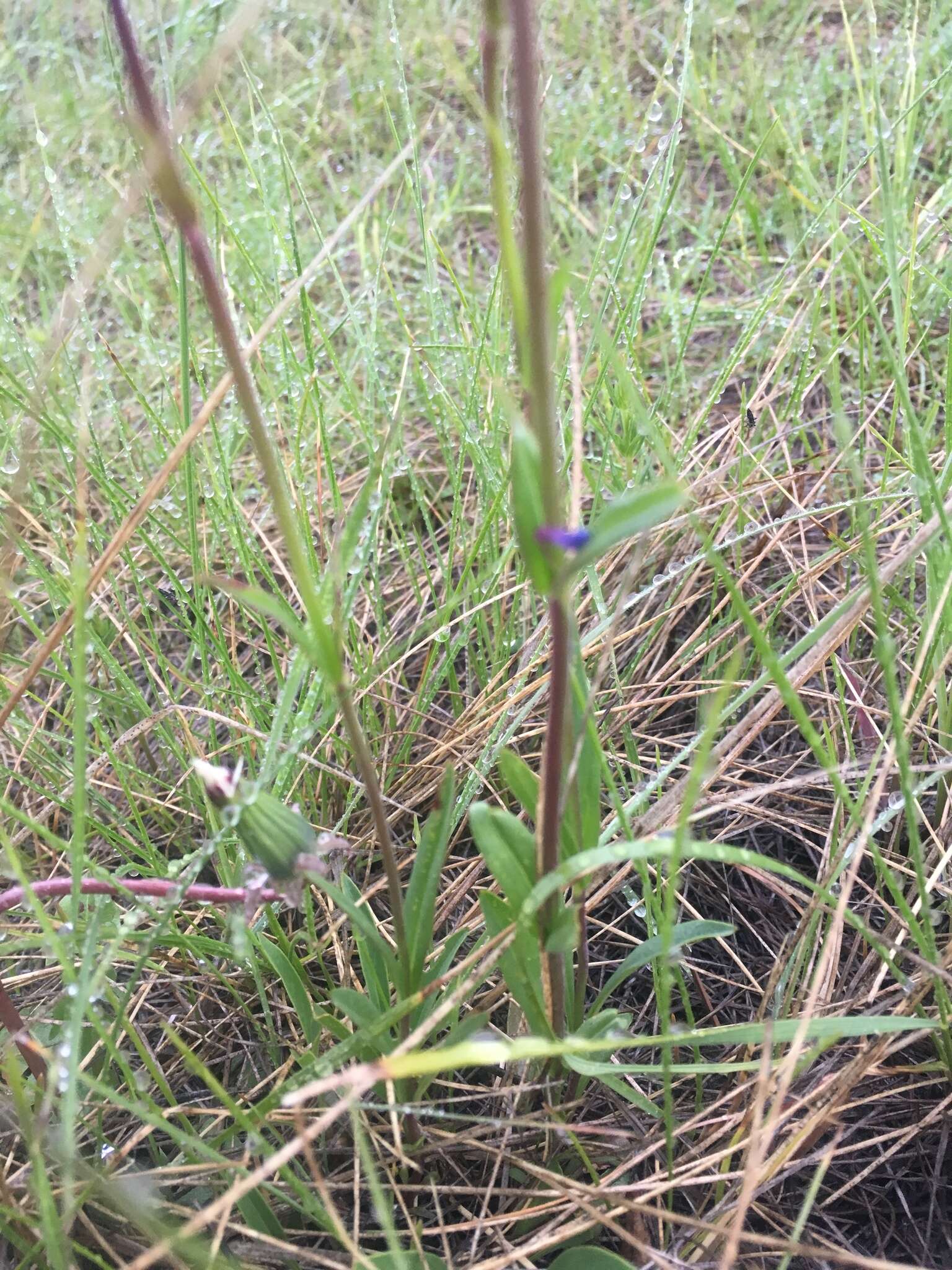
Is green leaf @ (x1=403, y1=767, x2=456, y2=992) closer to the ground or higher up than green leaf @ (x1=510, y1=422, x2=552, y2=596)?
closer to the ground

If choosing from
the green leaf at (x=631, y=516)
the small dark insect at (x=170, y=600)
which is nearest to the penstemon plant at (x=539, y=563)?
the green leaf at (x=631, y=516)

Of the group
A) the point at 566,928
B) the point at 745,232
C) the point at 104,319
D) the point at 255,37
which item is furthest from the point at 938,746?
the point at 255,37

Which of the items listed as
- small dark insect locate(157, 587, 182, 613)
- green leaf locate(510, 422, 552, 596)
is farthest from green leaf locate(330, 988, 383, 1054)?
small dark insect locate(157, 587, 182, 613)

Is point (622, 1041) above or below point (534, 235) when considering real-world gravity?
below

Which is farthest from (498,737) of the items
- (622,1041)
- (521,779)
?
(622,1041)

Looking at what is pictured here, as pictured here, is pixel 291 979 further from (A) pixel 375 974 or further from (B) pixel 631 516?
(B) pixel 631 516

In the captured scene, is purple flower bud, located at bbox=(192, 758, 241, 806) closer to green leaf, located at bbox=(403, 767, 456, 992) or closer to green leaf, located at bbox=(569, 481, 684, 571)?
green leaf, located at bbox=(403, 767, 456, 992)
